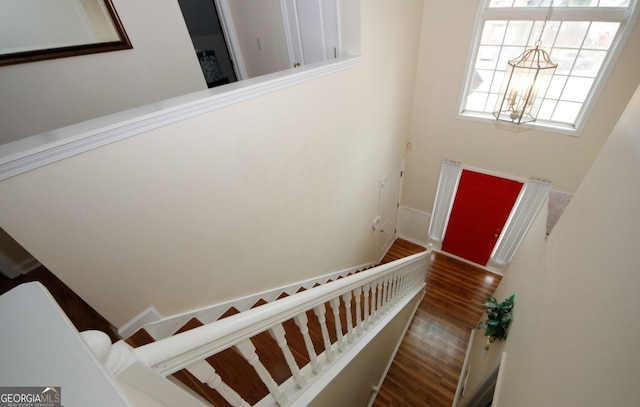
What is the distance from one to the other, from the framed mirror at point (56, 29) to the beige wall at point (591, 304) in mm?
2853

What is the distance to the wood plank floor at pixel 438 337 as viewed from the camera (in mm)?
2834

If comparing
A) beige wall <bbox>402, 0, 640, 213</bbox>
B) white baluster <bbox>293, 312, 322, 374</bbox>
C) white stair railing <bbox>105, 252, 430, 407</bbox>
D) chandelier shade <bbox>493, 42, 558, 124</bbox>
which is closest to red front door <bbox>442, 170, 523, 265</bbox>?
beige wall <bbox>402, 0, 640, 213</bbox>

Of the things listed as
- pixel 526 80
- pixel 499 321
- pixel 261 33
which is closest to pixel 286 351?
pixel 499 321

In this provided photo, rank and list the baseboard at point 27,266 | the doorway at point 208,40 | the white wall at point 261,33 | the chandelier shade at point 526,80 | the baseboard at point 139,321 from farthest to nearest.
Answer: the doorway at point 208,40 → the white wall at point 261,33 → the chandelier shade at point 526,80 → the baseboard at point 27,266 → the baseboard at point 139,321

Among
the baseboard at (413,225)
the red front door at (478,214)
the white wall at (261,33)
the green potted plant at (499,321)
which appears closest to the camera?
the green potted plant at (499,321)

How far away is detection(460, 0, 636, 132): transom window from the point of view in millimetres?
2586

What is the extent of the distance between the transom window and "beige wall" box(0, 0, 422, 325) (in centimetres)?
124

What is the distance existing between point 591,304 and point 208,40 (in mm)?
4664

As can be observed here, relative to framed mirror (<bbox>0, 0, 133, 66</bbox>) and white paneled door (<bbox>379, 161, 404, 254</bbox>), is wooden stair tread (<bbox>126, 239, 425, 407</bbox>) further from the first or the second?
white paneled door (<bbox>379, 161, 404, 254</bbox>)

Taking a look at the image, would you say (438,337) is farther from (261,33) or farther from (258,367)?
(261,33)

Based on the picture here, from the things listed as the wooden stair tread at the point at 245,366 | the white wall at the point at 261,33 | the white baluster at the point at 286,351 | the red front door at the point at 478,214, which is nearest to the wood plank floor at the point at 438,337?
the red front door at the point at 478,214

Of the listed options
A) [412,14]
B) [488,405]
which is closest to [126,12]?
[412,14]

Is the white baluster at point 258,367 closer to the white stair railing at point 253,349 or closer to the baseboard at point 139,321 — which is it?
the white stair railing at point 253,349

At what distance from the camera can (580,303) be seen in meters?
0.99
